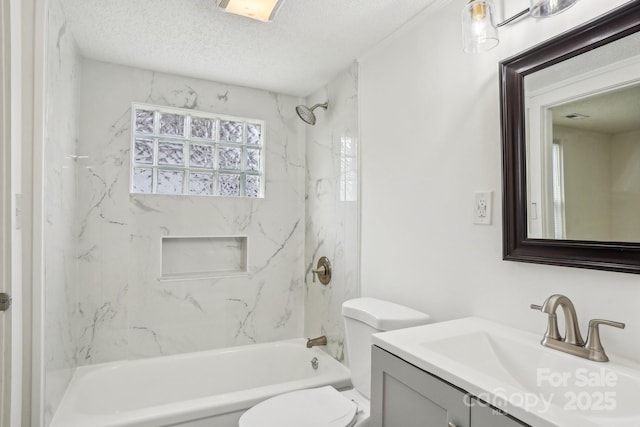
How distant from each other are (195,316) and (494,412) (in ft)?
7.01

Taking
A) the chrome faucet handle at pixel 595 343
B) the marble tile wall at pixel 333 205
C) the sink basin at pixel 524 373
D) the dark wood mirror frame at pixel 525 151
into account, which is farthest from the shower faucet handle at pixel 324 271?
the chrome faucet handle at pixel 595 343

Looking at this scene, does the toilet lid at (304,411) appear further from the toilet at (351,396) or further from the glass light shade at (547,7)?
the glass light shade at (547,7)

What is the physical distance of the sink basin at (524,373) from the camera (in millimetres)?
784

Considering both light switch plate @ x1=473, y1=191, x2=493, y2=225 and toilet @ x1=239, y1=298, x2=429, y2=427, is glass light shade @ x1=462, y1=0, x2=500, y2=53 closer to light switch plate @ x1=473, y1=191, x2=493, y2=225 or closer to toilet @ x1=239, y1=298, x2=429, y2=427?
light switch plate @ x1=473, y1=191, x2=493, y2=225

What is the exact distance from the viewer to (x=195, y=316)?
2.51 metres

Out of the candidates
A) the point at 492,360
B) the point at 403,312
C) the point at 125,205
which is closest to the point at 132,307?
the point at 125,205

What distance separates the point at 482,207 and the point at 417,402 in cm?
76

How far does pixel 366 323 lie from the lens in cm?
162

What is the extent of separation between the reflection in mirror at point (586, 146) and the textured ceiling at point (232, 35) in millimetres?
781

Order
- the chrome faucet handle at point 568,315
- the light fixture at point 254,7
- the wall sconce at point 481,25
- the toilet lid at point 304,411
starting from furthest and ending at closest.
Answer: the light fixture at point 254,7 < the toilet lid at point 304,411 < the wall sconce at point 481,25 < the chrome faucet handle at point 568,315

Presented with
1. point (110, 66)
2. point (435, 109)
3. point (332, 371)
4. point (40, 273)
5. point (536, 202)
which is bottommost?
point (332, 371)

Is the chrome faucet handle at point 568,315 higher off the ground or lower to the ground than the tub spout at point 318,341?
higher

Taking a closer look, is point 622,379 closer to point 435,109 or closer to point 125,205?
point 435,109

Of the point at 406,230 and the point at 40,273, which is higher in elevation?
the point at 406,230
